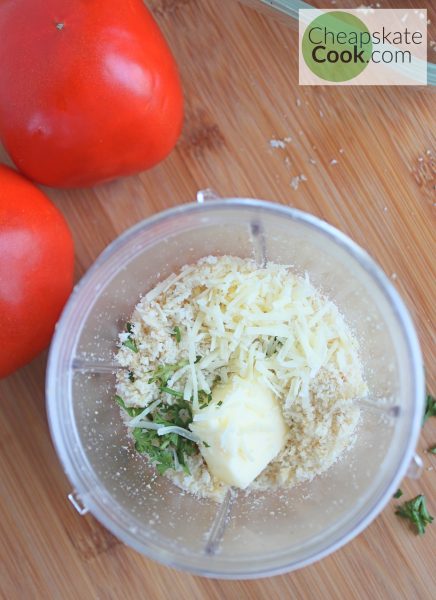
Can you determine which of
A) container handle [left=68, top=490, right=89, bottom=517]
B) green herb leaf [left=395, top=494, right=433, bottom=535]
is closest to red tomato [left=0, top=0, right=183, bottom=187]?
container handle [left=68, top=490, right=89, bottom=517]

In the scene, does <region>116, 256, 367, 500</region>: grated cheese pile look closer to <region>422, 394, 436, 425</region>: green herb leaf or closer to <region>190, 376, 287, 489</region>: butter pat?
<region>190, 376, 287, 489</region>: butter pat

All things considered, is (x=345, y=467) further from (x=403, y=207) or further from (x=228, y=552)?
(x=403, y=207)

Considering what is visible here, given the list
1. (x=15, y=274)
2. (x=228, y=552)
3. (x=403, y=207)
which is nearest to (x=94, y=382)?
(x=15, y=274)

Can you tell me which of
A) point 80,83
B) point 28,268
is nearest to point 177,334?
point 28,268

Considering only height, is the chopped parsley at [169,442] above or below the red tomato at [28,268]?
below

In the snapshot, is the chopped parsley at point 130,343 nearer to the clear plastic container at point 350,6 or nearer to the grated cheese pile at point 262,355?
the grated cheese pile at point 262,355

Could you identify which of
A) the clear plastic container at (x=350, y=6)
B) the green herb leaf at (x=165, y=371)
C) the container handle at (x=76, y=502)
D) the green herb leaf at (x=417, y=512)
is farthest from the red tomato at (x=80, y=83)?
the green herb leaf at (x=417, y=512)

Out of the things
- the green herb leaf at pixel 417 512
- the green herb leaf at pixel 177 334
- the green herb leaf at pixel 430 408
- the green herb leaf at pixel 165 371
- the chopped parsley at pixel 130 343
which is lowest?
the green herb leaf at pixel 417 512
